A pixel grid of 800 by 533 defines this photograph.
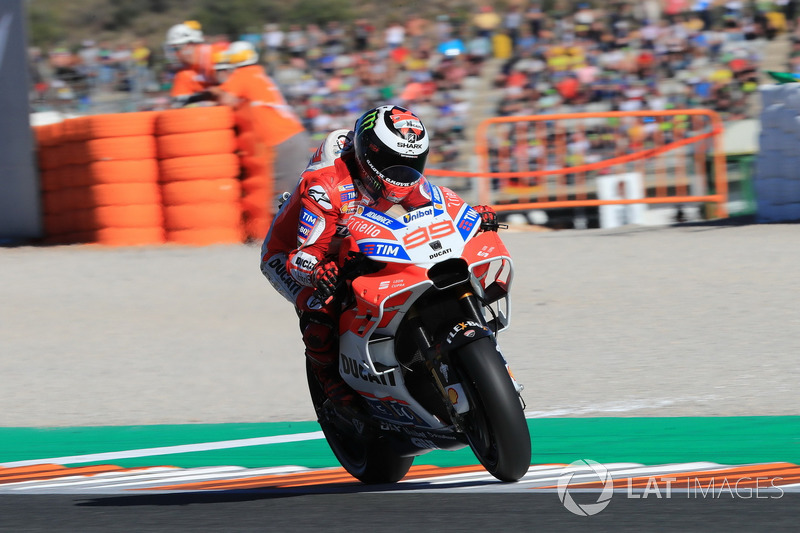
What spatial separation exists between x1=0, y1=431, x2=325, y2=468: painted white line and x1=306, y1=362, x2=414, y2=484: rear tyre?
3.37 feet

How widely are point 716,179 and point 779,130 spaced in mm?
1407

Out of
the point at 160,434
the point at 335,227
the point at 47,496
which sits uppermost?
the point at 335,227

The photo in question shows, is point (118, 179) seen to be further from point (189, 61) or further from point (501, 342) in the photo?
point (501, 342)

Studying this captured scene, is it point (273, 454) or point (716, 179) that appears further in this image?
point (716, 179)

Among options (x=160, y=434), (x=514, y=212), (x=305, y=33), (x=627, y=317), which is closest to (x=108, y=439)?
(x=160, y=434)

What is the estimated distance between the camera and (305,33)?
23625 millimetres

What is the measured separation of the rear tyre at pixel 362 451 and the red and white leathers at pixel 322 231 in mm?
342

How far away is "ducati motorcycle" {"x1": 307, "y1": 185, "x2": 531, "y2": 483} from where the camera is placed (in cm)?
434

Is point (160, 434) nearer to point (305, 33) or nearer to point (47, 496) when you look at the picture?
point (47, 496)

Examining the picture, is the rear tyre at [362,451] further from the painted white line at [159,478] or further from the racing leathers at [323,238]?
the painted white line at [159,478]

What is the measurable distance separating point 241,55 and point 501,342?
4747 millimetres

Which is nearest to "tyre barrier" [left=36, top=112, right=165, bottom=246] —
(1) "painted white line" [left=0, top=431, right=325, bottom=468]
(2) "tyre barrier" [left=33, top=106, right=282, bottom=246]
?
(2) "tyre barrier" [left=33, top=106, right=282, bottom=246]

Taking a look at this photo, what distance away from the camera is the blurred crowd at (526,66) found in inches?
703

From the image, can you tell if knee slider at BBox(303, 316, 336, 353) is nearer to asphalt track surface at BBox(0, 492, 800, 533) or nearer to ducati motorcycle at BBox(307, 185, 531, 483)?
ducati motorcycle at BBox(307, 185, 531, 483)
